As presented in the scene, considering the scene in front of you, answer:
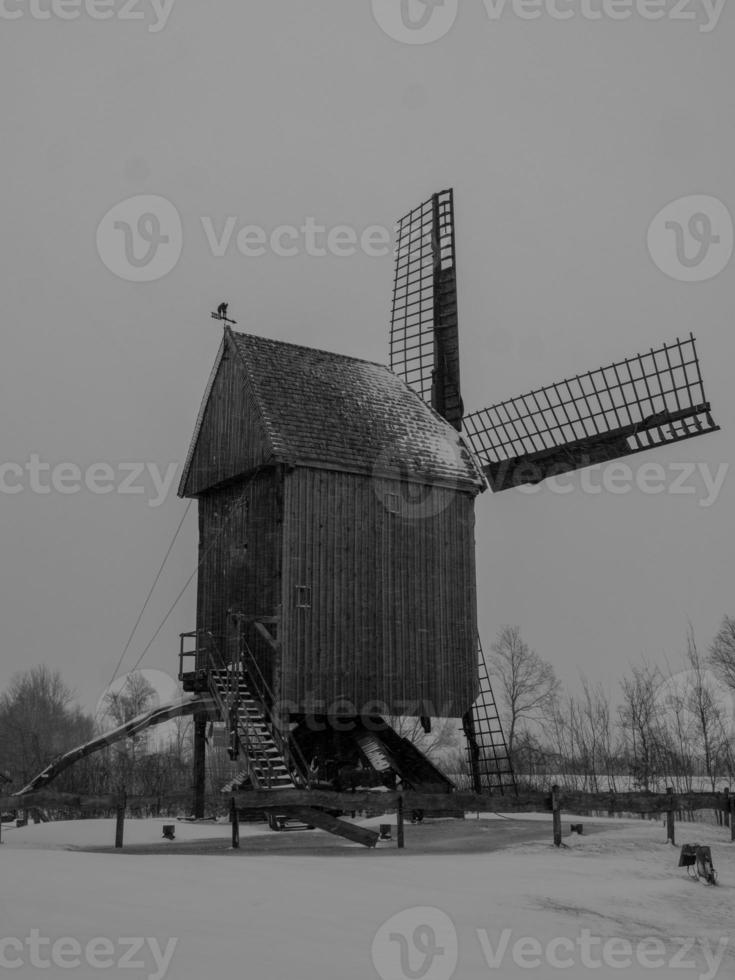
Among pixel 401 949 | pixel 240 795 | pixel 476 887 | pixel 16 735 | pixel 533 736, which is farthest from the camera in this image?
pixel 16 735

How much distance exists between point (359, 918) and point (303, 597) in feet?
40.0

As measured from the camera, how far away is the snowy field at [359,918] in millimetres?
7684

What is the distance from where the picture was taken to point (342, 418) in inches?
912

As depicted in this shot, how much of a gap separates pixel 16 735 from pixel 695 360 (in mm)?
64766

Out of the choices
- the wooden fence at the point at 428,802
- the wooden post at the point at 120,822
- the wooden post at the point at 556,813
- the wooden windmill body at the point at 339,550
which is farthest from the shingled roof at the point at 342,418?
the wooden post at the point at 556,813

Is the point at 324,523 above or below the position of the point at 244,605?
above

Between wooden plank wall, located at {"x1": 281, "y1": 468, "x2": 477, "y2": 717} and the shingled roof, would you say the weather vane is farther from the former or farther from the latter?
wooden plank wall, located at {"x1": 281, "y1": 468, "x2": 477, "y2": 717}

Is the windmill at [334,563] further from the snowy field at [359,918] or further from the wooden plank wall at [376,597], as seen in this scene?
the snowy field at [359,918]

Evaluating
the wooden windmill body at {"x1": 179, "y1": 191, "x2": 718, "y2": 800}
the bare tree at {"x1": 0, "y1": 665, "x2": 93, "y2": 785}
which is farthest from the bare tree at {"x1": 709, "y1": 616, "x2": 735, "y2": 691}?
the bare tree at {"x1": 0, "y1": 665, "x2": 93, "y2": 785}

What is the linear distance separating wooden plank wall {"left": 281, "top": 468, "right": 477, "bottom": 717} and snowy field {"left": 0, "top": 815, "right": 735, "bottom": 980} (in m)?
7.38

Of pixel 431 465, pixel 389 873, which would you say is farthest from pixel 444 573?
pixel 389 873

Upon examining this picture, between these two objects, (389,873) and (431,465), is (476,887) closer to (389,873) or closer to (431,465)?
(389,873)

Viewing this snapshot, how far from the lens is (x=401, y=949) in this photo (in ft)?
27.4

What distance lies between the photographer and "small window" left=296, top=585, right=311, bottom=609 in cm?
2119
